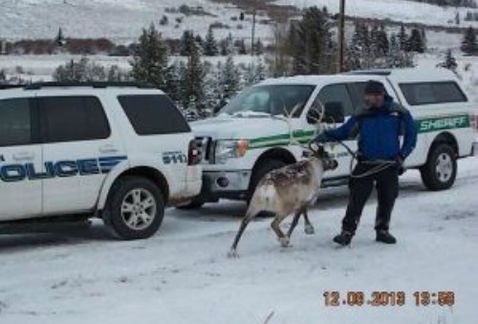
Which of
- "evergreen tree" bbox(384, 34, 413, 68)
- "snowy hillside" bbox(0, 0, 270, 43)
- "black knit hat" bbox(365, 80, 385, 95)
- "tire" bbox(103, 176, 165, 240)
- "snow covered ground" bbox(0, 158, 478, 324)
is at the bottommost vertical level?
"snow covered ground" bbox(0, 158, 478, 324)

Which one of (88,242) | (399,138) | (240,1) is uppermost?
(240,1)

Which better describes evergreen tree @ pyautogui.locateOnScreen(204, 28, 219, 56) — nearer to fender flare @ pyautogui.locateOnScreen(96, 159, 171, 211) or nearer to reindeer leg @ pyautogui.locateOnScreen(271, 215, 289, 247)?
fender flare @ pyautogui.locateOnScreen(96, 159, 171, 211)

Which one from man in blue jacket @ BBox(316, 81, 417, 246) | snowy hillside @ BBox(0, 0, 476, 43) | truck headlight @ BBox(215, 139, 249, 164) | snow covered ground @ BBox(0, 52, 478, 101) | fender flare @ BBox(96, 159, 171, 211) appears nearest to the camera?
man in blue jacket @ BBox(316, 81, 417, 246)

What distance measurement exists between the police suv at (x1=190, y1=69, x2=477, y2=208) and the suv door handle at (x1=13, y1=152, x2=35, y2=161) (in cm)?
291

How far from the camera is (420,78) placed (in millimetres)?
14867

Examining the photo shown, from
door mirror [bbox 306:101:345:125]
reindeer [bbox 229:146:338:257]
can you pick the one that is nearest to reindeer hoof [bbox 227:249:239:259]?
reindeer [bbox 229:146:338:257]

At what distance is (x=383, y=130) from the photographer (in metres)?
9.98

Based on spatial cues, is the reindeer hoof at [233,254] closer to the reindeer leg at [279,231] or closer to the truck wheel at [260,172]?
the reindeer leg at [279,231]

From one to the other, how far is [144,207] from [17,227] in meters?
1.41

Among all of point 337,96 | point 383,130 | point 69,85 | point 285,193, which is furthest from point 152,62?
point 285,193

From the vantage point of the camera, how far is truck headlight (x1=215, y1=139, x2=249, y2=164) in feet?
39.7

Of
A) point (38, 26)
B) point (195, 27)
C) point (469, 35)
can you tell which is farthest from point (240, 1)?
point (469, 35)

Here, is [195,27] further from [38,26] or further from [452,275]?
[452,275]

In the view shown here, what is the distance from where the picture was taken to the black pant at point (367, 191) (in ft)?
33.1
